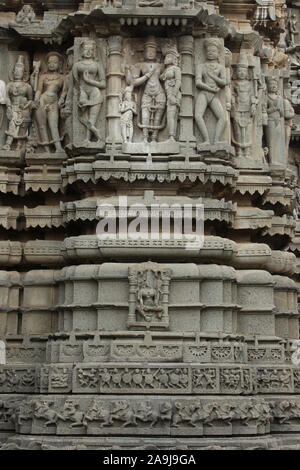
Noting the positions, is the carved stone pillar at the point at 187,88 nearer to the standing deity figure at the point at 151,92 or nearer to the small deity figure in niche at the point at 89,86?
the standing deity figure at the point at 151,92

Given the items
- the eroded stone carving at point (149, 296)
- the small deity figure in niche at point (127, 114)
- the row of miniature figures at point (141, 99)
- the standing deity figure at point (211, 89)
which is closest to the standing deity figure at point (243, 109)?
the row of miniature figures at point (141, 99)

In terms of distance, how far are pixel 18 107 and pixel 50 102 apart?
2.28ft

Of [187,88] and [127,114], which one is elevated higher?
[187,88]

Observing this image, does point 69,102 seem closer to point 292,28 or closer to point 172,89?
point 172,89

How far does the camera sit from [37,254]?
14383mm

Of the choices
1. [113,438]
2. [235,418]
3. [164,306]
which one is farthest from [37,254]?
[235,418]

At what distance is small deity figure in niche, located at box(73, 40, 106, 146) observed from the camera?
45.5ft

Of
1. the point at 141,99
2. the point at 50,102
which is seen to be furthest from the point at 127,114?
the point at 50,102

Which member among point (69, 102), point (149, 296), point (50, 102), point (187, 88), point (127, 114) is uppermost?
point (50, 102)

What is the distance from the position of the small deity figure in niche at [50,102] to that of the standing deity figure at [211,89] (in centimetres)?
277

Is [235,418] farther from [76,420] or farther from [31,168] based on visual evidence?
[31,168]

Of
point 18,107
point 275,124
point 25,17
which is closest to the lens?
point 18,107

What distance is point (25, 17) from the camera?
1513 cm

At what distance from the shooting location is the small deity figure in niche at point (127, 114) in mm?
13812
